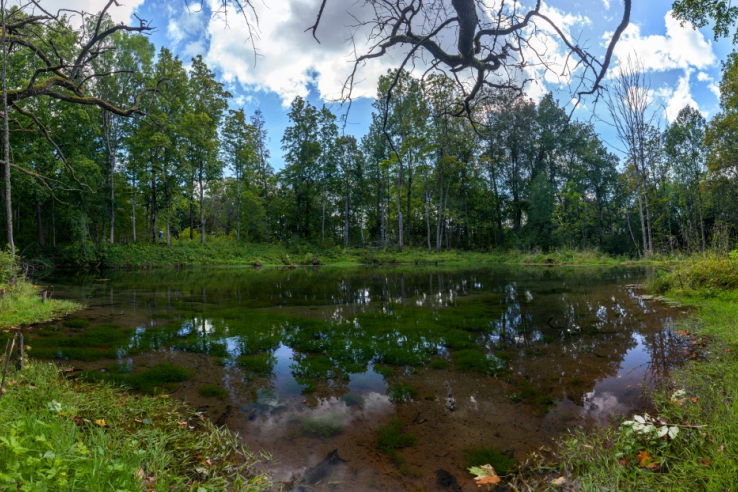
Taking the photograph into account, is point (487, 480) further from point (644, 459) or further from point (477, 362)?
point (477, 362)

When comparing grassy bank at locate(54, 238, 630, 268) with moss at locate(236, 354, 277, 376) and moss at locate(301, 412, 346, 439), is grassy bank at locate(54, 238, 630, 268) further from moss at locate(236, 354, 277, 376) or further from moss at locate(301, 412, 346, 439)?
moss at locate(301, 412, 346, 439)

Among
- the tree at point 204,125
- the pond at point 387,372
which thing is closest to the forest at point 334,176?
the tree at point 204,125

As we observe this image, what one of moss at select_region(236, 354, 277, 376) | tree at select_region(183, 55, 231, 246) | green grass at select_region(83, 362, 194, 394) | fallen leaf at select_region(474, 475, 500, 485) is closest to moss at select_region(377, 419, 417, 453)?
fallen leaf at select_region(474, 475, 500, 485)

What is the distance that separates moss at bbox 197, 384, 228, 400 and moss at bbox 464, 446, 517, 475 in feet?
8.02

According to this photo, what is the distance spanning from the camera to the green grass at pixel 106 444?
1570 mm

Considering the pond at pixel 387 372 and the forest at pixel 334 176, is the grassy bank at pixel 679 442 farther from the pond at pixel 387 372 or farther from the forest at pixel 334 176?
the forest at pixel 334 176

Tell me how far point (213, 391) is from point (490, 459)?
2.79 m

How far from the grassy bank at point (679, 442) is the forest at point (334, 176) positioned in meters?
15.9

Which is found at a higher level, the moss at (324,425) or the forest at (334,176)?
the forest at (334,176)

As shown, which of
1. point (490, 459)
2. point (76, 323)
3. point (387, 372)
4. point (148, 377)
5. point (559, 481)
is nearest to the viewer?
point (559, 481)

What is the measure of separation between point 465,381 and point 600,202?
1636 inches

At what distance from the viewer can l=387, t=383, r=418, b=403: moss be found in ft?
11.5

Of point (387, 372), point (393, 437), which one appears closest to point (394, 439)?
point (393, 437)

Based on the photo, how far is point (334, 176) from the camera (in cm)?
3597
